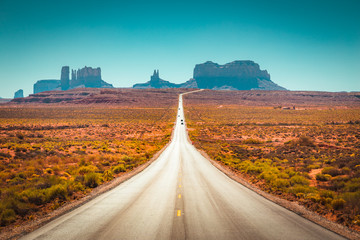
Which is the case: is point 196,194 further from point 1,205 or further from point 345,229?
point 1,205

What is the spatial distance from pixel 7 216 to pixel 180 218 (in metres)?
7.17

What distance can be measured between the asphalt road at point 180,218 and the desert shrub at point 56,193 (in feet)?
6.85

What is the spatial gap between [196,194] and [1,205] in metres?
9.22

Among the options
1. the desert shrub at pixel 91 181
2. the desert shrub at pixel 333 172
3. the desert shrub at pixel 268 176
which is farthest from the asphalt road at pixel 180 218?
the desert shrub at pixel 333 172

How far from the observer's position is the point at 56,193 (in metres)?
11.2

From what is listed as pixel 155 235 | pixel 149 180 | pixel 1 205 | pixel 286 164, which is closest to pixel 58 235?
pixel 155 235

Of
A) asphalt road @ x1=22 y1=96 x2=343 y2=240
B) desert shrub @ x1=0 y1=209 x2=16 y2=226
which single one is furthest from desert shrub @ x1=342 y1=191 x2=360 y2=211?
desert shrub @ x1=0 y1=209 x2=16 y2=226

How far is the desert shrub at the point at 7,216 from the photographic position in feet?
27.0

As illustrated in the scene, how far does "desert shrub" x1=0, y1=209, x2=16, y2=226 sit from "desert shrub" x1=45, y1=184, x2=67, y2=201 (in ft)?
6.70

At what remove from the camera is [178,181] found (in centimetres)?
1512

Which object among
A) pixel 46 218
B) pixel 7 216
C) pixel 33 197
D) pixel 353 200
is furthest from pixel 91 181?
pixel 353 200

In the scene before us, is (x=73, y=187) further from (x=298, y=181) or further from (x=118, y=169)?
(x=298, y=181)

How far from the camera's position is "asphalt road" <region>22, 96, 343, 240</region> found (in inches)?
282

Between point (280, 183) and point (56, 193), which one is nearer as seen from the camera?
point (56, 193)
